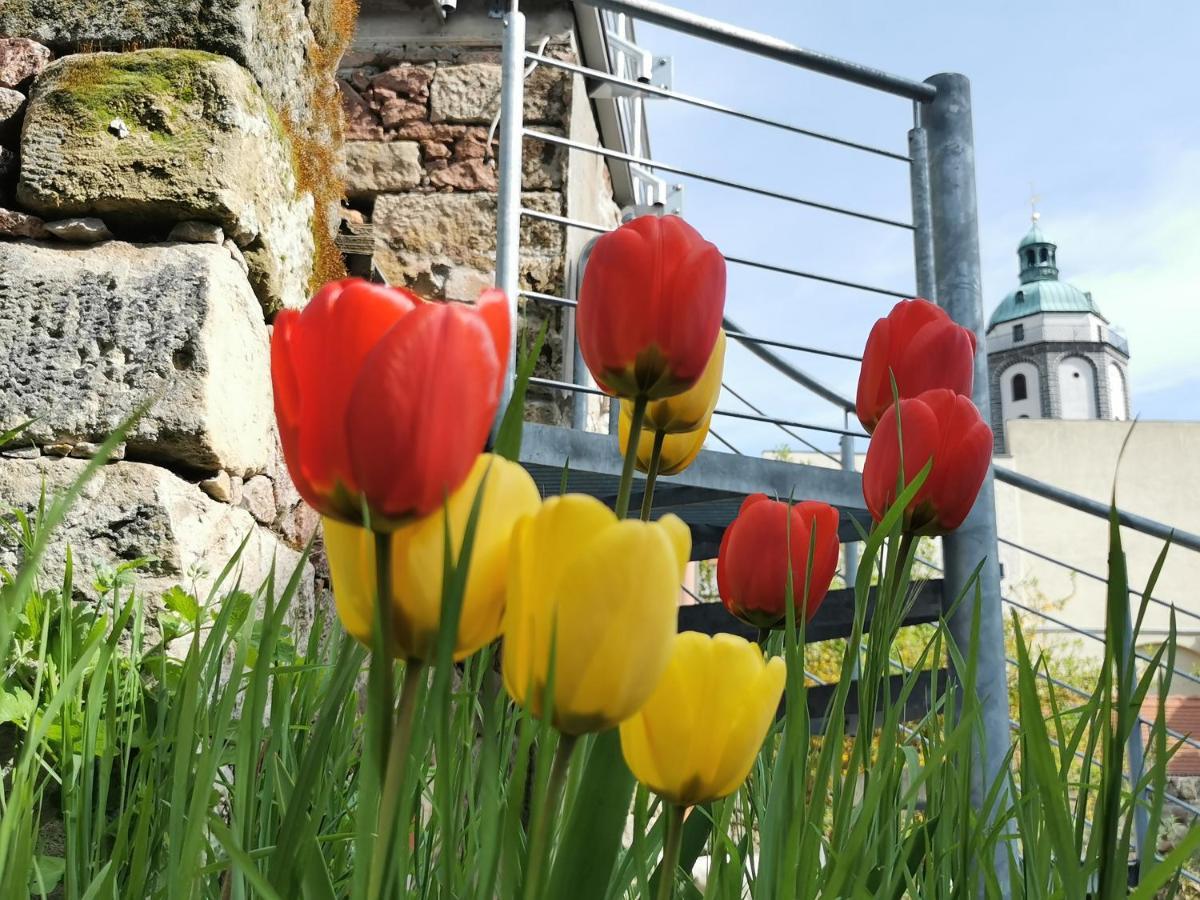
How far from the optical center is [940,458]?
21.8 inches

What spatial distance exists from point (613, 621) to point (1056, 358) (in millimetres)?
50584

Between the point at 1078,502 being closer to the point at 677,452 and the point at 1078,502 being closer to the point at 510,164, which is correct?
the point at 510,164

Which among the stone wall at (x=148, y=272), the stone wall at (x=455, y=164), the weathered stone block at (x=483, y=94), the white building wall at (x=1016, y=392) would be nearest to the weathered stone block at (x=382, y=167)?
the stone wall at (x=455, y=164)

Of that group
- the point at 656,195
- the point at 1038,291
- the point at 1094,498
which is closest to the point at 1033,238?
the point at 1038,291

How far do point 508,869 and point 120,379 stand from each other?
1.16 metres

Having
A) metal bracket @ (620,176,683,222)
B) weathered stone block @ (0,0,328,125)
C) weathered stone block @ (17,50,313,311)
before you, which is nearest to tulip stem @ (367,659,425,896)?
weathered stone block @ (17,50,313,311)

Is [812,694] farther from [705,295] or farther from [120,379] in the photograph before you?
[705,295]

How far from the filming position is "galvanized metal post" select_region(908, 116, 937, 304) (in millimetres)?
2488

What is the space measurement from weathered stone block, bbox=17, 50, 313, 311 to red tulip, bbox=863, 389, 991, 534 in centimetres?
110

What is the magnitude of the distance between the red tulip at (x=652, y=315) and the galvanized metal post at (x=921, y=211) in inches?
84.8

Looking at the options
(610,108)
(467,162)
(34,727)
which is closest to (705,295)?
(34,727)

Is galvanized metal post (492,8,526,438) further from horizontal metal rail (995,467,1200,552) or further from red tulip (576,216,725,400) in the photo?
red tulip (576,216,725,400)

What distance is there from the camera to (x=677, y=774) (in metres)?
0.34

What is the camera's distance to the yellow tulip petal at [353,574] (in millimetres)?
283
